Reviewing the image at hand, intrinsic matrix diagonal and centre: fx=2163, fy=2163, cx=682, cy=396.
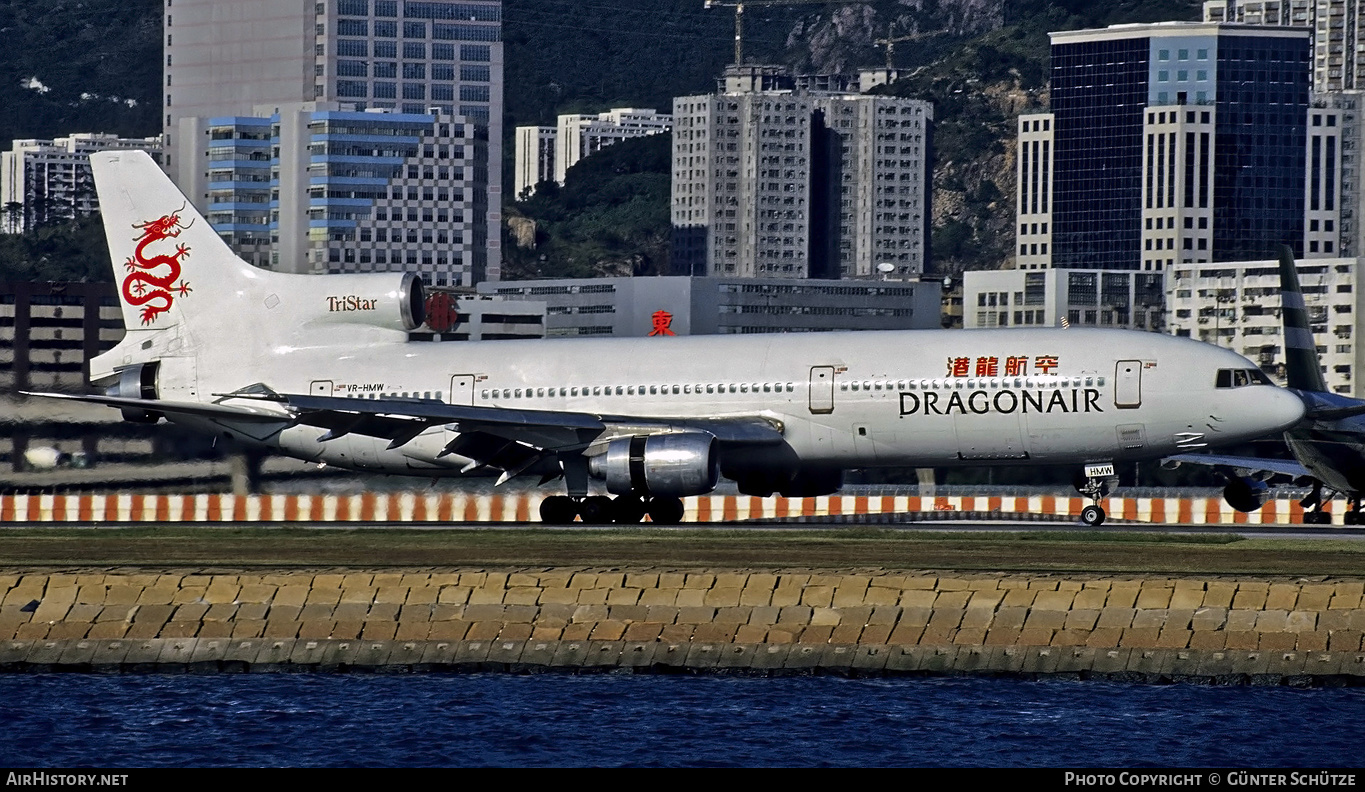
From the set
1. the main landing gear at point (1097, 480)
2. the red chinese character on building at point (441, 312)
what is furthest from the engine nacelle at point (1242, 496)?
the red chinese character on building at point (441, 312)

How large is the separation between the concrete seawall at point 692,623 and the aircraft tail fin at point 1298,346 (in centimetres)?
3097

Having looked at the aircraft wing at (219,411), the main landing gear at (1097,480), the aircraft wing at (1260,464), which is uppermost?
the aircraft wing at (219,411)

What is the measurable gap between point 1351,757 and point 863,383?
73.0 feet

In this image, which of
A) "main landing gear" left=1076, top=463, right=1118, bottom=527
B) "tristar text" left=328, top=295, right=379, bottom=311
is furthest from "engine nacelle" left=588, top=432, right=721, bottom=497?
"tristar text" left=328, top=295, right=379, bottom=311

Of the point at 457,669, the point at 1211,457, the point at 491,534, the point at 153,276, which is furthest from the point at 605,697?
the point at 1211,457

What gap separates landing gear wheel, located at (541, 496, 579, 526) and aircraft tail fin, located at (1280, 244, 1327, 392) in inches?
851

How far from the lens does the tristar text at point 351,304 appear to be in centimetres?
5031

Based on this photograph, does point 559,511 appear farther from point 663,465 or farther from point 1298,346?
point 1298,346

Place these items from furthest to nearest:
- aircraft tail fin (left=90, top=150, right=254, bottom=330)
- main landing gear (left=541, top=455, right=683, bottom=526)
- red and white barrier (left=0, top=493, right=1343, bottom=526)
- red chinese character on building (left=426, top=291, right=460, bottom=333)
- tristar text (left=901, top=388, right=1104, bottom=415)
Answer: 1. red chinese character on building (left=426, top=291, right=460, bottom=333)
2. red and white barrier (left=0, top=493, right=1343, bottom=526)
3. aircraft tail fin (left=90, top=150, right=254, bottom=330)
4. main landing gear (left=541, top=455, right=683, bottom=526)
5. tristar text (left=901, top=388, right=1104, bottom=415)

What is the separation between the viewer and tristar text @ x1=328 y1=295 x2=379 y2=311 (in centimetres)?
5031

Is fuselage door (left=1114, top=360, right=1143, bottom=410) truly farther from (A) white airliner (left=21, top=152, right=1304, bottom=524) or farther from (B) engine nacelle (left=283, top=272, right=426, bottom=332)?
(B) engine nacelle (left=283, top=272, right=426, bottom=332)

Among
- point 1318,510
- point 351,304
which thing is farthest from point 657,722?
point 1318,510

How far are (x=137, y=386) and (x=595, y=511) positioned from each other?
11520mm

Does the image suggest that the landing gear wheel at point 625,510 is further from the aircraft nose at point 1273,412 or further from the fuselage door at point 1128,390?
the aircraft nose at point 1273,412
